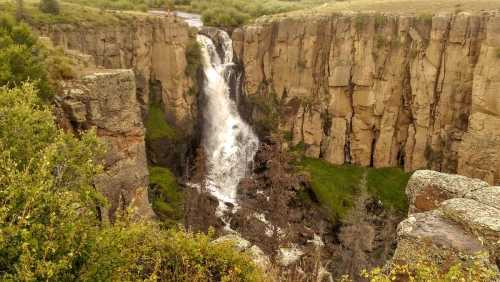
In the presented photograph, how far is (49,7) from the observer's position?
39.1m

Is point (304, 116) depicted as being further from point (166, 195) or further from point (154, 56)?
point (166, 195)

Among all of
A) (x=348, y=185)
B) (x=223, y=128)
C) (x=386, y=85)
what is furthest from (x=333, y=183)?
(x=223, y=128)

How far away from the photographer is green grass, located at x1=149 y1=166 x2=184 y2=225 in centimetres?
3412

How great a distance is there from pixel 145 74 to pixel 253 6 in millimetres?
23506

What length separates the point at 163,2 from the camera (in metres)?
67.7

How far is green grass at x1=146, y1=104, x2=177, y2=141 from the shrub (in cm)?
1179

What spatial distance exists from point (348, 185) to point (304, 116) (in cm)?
877

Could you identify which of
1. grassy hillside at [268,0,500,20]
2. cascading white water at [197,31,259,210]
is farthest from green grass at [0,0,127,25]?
grassy hillside at [268,0,500,20]

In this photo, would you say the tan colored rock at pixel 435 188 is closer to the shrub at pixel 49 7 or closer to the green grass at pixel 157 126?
the green grass at pixel 157 126

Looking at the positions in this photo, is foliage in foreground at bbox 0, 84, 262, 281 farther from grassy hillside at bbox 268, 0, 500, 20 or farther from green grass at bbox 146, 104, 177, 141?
grassy hillside at bbox 268, 0, 500, 20

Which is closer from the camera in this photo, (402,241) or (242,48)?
(402,241)

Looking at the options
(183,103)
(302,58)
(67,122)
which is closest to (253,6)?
(302,58)

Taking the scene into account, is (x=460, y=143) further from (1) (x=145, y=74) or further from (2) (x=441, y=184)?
(1) (x=145, y=74)

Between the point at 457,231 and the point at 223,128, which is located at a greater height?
the point at 457,231
